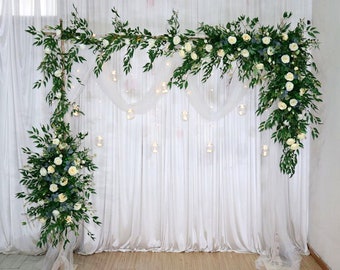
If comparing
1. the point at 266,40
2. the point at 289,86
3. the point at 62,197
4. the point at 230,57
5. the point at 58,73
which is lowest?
the point at 62,197

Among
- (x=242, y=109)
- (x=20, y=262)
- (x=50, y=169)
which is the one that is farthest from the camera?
(x=242, y=109)

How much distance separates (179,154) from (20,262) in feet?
5.56

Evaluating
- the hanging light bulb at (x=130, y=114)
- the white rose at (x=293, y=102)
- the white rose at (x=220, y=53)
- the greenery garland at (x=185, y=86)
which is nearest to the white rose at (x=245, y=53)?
the greenery garland at (x=185, y=86)

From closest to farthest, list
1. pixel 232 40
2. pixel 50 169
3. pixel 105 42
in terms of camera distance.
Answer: pixel 50 169 → pixel 232 40 → pixel 105 42

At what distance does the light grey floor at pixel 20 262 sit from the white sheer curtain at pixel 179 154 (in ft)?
1.53

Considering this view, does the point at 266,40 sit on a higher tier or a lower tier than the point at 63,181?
higher

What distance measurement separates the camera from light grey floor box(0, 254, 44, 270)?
314 centimetres

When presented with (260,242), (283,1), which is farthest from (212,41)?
(260,242)

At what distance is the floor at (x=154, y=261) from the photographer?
10.6 ft

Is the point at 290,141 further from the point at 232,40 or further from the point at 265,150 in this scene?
the point at 232,40

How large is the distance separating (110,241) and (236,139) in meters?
1.57

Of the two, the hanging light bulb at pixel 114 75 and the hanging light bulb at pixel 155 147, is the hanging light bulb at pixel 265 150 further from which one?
the hanging light bulb at pixel 114 75

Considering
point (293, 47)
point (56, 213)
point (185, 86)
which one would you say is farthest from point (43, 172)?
point (293, 47)

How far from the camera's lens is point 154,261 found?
342cm
